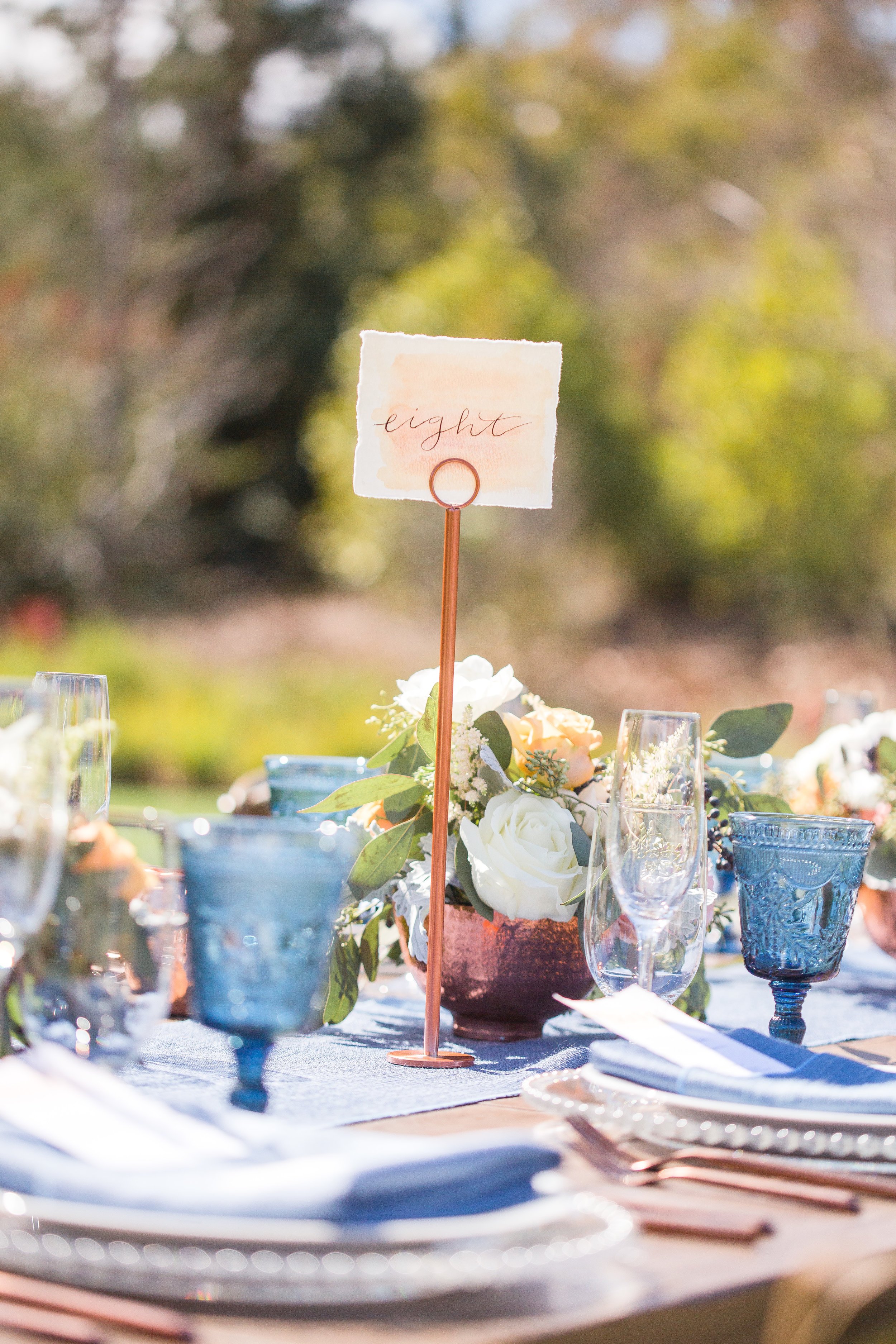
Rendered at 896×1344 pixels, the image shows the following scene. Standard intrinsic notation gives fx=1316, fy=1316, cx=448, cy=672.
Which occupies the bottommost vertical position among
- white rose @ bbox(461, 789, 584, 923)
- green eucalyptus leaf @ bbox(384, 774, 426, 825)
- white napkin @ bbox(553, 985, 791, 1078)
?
white napkin @ bbox(553, 985, 791, 1078)

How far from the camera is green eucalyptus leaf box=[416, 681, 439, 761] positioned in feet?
3.51

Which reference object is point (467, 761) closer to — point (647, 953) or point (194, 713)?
point (647, 953)

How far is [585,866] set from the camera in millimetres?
1024

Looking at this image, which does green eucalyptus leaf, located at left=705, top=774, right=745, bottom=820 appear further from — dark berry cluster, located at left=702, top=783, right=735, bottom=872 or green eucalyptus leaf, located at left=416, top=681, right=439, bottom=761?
green eucalyptus leaf, located at left=416, top=681, right=439, bottom=761

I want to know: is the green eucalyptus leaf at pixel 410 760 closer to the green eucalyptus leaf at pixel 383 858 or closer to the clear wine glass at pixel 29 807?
the green eucalyptus leaf at pixel 383 858

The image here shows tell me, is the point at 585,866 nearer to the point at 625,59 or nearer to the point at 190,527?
the point at 190,527

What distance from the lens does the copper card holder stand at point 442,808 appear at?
0.98 m

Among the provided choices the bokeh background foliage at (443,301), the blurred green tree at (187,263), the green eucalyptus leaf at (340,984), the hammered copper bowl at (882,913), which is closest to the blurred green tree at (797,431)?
the bokeh background foliage at (443,301)

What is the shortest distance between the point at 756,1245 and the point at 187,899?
33cm

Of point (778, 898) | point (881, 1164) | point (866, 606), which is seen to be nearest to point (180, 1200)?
point (881, 1164)

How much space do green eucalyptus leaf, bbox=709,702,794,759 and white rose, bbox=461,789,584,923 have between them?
0.22 m

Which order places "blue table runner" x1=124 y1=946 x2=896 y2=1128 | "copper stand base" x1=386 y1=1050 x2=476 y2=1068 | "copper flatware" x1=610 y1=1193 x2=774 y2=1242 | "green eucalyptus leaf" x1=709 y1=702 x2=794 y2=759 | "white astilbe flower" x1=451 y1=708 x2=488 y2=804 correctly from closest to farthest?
"copper flatware" x1=610 y1=1193 x2=774 y2=1242
"blue table runner" x1=124 y1=946 x2=896 y2=1128
"copper stand base" x1=386 y1=1050 x2=476 y2=1068
"white astilbe flower" x1=451 y1=708 x2=488 y2=804
"green eucalyptus leaf" x1=709 y1=702 x2=794 y2=759

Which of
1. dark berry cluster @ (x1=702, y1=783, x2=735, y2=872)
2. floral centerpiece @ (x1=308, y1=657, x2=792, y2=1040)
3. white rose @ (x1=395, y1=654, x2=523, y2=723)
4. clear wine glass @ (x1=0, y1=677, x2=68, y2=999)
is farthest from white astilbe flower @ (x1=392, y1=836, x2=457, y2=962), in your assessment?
clear wine glass @ (x1=0, y1=677, x2=68, y2=999)

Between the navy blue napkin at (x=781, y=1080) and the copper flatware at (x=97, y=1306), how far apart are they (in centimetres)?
33
